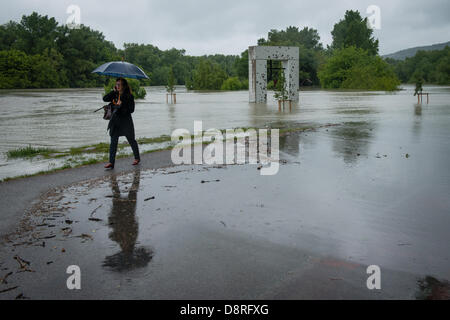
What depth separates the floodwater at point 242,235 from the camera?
150 inches

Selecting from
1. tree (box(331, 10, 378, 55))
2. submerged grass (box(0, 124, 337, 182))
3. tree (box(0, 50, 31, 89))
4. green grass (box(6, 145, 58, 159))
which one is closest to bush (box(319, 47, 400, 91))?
tree (box(331, 10, 378, 55))

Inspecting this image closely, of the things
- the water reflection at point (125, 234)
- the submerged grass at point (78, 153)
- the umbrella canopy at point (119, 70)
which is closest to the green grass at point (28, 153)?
the submerged grass at point (78, 153)

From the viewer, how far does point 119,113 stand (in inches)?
353

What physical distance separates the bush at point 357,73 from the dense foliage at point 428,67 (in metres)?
29.5

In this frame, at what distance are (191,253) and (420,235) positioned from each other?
106 inches

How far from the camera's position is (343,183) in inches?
298

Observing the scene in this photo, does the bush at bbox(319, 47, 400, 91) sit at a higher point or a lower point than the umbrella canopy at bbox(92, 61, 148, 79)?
higher

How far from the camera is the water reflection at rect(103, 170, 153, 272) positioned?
14.0 feet

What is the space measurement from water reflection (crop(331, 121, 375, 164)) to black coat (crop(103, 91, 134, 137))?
192 inches

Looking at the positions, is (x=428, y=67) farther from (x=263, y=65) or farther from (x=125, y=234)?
(x=125, y=234)

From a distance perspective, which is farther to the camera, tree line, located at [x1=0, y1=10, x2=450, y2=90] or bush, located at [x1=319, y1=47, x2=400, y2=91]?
tree line, located at [x1=0, y1=10, x2=450, y2=90]

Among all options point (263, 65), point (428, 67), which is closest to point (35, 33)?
point (263, 65)

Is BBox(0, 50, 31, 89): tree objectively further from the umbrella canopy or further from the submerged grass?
the umbrella canopy

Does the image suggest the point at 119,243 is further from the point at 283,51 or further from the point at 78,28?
the point at 78,28
